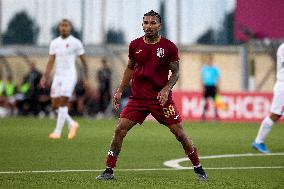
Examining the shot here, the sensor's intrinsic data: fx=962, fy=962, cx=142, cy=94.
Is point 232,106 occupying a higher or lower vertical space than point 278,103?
lower

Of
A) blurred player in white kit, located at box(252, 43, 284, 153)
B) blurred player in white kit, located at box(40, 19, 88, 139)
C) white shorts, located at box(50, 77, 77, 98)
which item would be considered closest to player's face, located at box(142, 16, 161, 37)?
blurred player in white kit, located at box(252, 43, 284, 153)

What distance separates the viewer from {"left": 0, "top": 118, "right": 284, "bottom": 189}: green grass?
38.9ft

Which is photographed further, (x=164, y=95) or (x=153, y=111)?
(x=153, y=111)

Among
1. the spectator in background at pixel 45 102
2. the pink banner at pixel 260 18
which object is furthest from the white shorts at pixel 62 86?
the pink banner at pixel 260 18

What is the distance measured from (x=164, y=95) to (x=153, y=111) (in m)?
0.41

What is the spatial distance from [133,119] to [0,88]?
79.6 ft

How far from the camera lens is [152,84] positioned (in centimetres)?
1220

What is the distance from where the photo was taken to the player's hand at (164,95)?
1184 cm

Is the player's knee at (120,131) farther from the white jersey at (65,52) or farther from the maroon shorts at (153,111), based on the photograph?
the white jersey at (65,52)

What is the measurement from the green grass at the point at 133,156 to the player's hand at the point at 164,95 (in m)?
1.00

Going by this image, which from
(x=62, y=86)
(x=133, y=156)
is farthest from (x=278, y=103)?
(x=62, y=86)

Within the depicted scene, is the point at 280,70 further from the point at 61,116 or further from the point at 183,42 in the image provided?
the point at 183,42

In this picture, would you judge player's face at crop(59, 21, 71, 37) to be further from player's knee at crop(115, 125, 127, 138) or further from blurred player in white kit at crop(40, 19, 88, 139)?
player's knee at crop(115, 125, 127, 138)

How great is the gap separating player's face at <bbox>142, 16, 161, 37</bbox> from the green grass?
1.85 m
